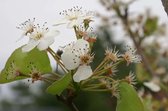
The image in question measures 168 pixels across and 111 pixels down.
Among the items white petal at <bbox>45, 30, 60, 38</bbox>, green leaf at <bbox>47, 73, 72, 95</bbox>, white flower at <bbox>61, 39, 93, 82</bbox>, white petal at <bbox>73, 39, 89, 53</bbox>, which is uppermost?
white petal at <bbox>45, 30, 60, 38</bbox>

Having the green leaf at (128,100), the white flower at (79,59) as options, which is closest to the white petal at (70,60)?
the white flower at (79,59)

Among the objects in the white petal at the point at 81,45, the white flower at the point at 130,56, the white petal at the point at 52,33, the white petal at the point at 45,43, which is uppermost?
the white petal at the point at 52,33

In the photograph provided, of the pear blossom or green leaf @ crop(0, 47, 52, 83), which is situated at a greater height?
green leaf @ crop(0, 47, 52, 83)

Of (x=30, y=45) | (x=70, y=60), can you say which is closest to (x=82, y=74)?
(x=70, y=60)

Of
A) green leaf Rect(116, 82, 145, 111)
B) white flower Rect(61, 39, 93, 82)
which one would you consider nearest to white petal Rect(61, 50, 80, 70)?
white flower Rect(61, 39, 93, 82)

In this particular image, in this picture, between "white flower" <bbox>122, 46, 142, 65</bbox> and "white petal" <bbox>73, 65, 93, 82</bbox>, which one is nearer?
"white petal" <bbox>73, 65, 93, 82</bbox>

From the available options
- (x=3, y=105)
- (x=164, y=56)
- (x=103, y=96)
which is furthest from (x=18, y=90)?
(x=164, y=56)

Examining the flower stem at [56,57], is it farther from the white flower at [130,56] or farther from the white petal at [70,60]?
the white flower at [130,56]

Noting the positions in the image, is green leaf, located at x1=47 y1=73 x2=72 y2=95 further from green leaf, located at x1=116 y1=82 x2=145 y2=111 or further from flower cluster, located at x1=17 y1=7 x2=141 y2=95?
green leaf, located at x1=116 y1=82 x2=145 y2=111
